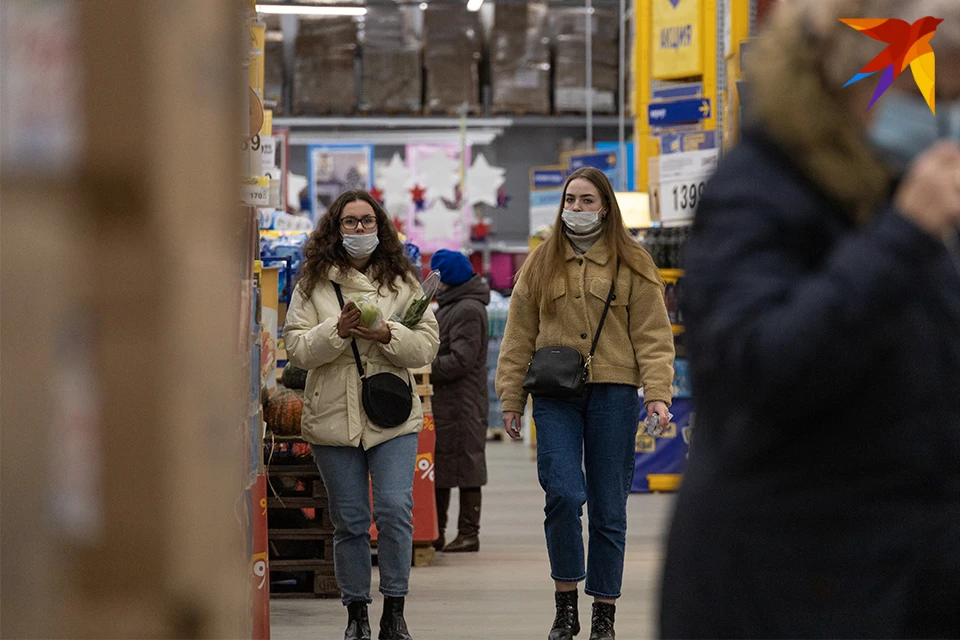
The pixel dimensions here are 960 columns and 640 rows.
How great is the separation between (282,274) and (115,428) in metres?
5.52

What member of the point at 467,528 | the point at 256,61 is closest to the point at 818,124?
the point at 256,61

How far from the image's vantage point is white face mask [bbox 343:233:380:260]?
5.16 m

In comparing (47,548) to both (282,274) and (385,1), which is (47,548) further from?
(385,1)

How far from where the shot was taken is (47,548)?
1.17m

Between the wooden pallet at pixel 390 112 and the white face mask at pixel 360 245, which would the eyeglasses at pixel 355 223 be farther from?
the wooden pallet at pixel 390 112

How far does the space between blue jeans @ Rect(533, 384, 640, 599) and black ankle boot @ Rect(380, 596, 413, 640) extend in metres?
0.64

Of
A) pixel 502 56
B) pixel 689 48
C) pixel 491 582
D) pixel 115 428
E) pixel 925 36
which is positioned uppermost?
pixel 502 56

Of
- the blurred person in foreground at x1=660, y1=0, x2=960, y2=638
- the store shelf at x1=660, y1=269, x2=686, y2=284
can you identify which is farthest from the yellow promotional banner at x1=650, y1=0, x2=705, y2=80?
the blurred person in foreground at x1=660, y1=0, x2=960, y2=638

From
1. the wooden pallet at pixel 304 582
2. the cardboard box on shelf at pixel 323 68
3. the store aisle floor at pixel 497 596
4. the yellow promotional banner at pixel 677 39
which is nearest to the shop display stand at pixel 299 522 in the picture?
the wooden pallet at pixel 304 582

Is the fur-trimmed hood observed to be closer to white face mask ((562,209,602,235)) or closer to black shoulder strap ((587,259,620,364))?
black shoulder strap ((587,259,620,364))

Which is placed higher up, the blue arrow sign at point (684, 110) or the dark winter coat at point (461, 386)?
the blue arrow sign at point (684, 110)

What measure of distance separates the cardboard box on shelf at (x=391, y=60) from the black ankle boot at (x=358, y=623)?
16.4 metres

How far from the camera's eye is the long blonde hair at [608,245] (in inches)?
199

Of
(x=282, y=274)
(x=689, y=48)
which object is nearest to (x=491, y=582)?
(x=282, y=274)
